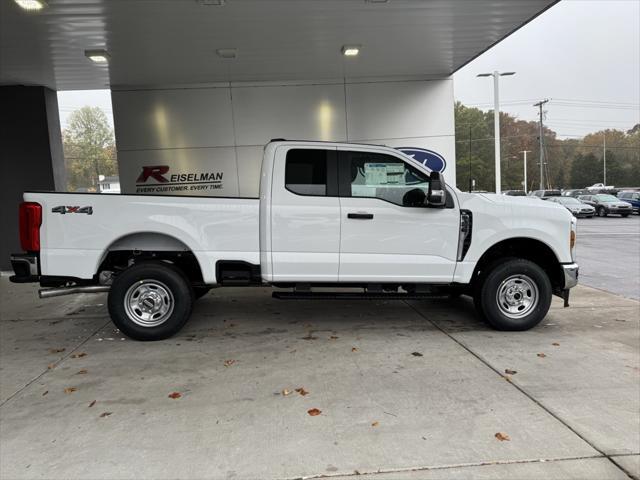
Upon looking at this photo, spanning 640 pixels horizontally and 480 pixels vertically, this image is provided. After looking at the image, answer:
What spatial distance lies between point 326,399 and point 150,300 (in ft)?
8.98

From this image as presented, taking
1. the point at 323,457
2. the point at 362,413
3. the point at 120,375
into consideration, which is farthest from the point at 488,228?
the point at 120,375

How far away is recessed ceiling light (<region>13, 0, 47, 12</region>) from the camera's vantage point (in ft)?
20.7

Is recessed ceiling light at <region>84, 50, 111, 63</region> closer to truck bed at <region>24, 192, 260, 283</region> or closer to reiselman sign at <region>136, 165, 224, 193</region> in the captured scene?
reiselman sign at <region>136, 165, 224, 193</region>

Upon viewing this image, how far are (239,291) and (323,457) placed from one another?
19.3 ft

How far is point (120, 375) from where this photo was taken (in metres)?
4.67

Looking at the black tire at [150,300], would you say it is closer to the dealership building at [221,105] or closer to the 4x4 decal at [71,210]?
the 4x4 decal at [71,210]

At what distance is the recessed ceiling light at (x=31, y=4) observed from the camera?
20.7 feet

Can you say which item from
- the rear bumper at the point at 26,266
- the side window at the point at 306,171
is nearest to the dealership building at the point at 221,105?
the side window at the point at 306,171

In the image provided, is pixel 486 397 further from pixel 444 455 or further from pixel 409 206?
pixel 409 206

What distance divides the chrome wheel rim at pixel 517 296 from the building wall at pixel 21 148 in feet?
33.0

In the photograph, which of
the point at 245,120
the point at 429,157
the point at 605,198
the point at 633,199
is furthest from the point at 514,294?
the point at 633,199

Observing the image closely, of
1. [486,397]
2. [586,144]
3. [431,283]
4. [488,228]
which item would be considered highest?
[586,144]

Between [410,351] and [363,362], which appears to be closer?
[363,362]

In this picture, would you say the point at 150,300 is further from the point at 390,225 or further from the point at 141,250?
the point at 390,225
